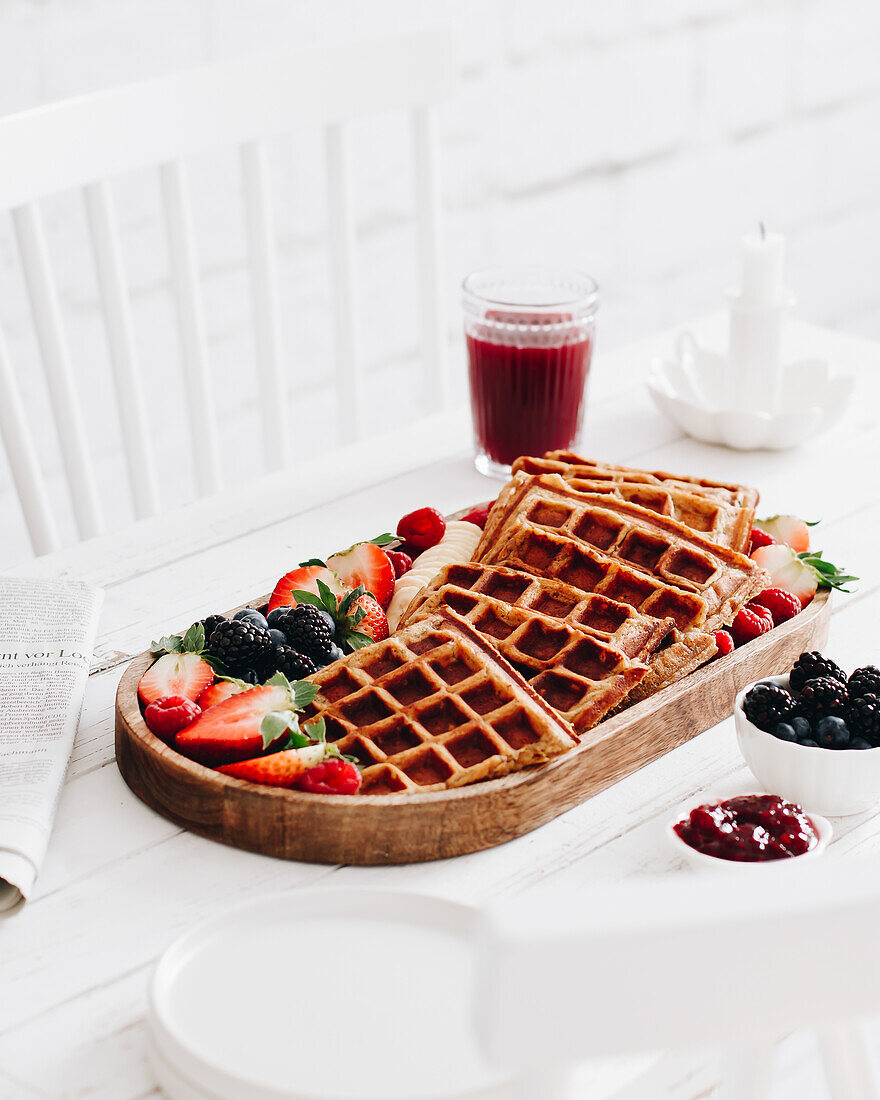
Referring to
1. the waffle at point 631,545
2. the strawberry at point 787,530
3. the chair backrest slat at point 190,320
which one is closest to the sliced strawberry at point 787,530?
the strawberry at point 787,530

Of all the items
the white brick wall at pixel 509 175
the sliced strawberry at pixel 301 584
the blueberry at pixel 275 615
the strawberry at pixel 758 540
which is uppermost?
the blueberry at pixel 275 615

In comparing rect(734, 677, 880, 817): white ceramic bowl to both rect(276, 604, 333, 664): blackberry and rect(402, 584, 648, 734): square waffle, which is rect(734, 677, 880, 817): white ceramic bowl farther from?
rect(276, 604, 333, 664): blackberry

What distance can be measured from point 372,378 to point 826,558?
69.6 inches

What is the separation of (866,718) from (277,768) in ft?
1.71

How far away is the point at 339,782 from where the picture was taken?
3.65 ft

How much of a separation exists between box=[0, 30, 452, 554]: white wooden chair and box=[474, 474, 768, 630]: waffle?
2.64 feet

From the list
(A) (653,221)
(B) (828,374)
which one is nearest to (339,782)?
(B) (828,374)

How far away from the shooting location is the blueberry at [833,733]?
1.15m

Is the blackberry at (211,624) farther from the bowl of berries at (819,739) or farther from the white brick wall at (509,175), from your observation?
the white brick wall at (509,175)

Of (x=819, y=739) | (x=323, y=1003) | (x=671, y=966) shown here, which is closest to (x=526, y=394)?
(x=819, y=739)

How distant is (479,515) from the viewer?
1654 mm

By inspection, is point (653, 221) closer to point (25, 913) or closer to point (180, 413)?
point (180, 413)

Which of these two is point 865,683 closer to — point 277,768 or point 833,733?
point 833,733

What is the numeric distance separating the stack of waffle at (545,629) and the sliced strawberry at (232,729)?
0.20ft
